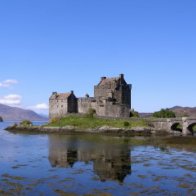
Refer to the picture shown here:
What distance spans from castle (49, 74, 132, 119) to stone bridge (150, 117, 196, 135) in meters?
12.5

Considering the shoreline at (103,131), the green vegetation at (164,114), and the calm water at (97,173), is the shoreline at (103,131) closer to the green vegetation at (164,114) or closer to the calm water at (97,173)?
the green vegetation at (164,114)

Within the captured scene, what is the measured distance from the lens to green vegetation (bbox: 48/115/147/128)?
8031 centimetres

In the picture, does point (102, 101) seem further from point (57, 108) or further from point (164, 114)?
point (164, 114)

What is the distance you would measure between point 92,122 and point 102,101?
9267 mm

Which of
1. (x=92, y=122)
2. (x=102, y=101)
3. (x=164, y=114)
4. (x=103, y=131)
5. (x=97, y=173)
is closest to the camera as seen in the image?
(x=97, y=173)

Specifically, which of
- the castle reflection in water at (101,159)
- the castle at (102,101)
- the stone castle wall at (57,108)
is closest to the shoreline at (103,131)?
the stone castle wall at (57,108)

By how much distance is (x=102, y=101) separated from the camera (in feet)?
301

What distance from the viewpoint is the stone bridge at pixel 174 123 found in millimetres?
77562

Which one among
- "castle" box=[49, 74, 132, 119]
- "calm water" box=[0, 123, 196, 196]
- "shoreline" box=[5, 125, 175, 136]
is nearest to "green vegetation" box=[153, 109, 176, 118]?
"castle" box=[49, 74, 132, 119]

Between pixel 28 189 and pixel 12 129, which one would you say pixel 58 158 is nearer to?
pixel 28 189

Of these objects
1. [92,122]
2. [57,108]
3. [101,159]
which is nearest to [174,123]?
[92,122]

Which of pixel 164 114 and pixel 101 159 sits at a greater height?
pixel 164 114

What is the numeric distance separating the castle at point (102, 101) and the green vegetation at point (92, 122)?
16.3ft

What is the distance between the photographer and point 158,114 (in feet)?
318
